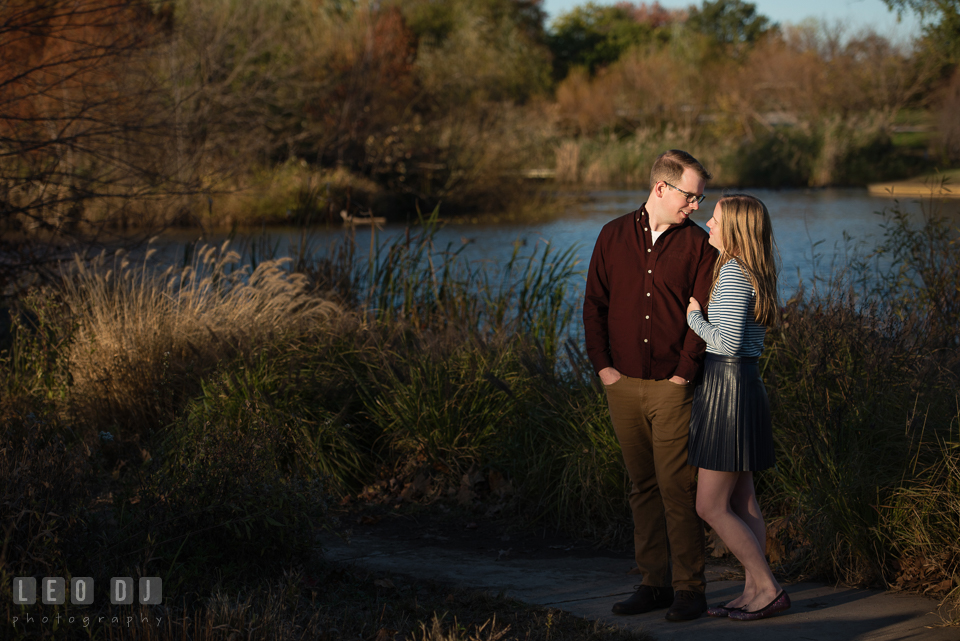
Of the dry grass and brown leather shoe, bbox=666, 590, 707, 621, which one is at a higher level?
the dry grass

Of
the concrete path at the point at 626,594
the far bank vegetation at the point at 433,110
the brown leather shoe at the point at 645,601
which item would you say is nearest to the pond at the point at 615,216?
the far bank vegetation at the point at 433,110

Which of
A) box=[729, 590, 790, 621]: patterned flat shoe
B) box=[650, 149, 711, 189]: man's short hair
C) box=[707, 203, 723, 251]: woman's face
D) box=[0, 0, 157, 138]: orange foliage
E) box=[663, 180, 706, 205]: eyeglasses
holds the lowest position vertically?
box=[729, 590, 790, 621]: patterned flat shoe

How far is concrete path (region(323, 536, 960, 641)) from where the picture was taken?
364cm

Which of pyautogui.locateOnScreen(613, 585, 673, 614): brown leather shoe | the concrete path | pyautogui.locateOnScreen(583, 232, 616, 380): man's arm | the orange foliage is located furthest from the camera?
the orange foliage

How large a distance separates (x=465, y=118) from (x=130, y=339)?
19.9 metres

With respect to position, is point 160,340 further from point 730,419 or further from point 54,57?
point 730,419

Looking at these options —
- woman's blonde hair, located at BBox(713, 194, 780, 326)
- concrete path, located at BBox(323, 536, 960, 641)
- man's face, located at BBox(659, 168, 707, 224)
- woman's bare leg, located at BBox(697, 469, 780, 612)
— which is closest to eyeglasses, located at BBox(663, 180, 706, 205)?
man's face, located at BBox(659, 168, 707, 224)

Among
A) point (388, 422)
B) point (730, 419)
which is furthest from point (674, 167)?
point (388, 422)

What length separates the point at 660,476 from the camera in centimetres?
391

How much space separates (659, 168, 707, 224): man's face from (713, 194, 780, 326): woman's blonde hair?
0.43 feet

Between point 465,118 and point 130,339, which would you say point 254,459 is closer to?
point 130,339

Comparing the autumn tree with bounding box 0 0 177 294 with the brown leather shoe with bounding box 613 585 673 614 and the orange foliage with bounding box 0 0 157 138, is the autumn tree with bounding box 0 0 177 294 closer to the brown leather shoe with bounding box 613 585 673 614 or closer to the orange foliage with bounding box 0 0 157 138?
the orange foliage with bounding box 0 0 157 138

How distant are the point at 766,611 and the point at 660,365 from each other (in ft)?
3.61

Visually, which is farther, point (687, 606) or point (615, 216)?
point (615, 216)
